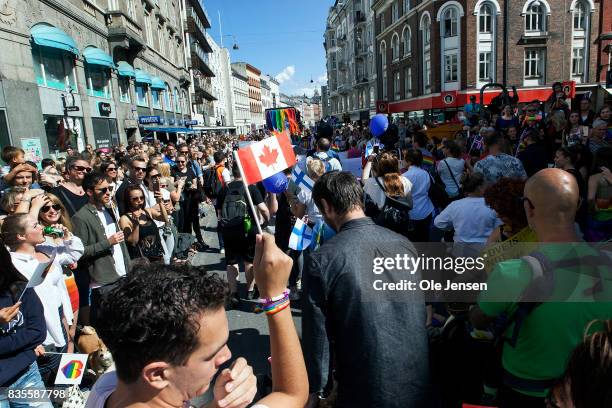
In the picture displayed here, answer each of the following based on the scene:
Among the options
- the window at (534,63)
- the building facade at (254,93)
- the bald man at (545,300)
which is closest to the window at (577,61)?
the window at (534,63)

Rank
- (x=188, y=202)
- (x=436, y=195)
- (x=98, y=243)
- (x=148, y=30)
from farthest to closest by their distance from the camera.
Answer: (x=148, y=30) < (x=188, y=202) < (x=436, y=195) < (x=98, y=243)

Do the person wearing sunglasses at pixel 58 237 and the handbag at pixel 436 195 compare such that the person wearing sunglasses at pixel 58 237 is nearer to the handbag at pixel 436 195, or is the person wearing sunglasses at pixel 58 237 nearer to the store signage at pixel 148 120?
the handbag at pixel 436 195

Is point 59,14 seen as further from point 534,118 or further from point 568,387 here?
point 568,387

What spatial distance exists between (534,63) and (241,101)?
6185 centimetres

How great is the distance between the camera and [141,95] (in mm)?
23031

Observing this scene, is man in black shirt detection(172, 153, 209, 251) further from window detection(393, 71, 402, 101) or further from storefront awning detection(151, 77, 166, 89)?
window detection(393, 71, 402, 101)

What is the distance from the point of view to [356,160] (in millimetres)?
7250

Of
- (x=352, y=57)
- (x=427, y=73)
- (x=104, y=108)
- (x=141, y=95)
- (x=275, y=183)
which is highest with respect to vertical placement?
(x=352, y=57)

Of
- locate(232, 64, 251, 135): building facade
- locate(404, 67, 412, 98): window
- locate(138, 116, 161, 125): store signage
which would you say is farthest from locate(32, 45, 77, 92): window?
locate(232, 64, 251, 135): building facade

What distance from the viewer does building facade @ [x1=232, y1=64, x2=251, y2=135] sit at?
75.8 m

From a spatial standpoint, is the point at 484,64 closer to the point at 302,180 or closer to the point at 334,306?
the point at 302,180

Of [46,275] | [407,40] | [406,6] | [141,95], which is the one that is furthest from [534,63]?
[46,275]

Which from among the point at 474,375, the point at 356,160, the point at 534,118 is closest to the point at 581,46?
the point at 534,118

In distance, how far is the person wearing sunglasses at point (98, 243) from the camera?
3682 mm
